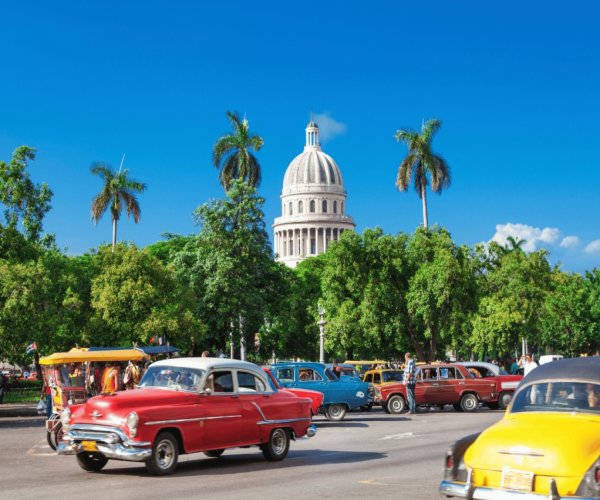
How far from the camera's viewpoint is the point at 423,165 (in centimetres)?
6275

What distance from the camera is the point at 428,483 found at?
1318 centimetres

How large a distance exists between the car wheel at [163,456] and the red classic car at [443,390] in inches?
663

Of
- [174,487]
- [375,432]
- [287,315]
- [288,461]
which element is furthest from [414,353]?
[174,487]

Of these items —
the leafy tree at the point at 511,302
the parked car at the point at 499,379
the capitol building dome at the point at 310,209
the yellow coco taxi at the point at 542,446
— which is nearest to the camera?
the yellow coco taxi at the point at 542,446

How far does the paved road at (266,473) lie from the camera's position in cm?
1234

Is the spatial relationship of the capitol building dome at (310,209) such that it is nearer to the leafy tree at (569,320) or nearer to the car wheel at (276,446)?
the leafy tree at (569,320)

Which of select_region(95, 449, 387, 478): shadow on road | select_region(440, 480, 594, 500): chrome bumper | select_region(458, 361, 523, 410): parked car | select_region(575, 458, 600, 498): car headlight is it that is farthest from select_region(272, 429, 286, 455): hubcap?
select_region(458, 361, 523, 410): parked car

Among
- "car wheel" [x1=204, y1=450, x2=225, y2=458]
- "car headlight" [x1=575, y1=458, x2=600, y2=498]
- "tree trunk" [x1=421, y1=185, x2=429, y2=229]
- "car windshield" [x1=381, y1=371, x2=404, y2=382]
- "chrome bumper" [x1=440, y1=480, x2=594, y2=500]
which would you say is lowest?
"car wheel" [x1=204, y1=450, x2=225, y2=458]

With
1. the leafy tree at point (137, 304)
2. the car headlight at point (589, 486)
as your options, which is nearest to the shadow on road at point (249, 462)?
the car headlight at point (589, 486)

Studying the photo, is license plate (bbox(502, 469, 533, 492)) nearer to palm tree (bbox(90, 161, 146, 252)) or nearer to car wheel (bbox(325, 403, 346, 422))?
car wheel (bbox(325, 403, 346, 422))

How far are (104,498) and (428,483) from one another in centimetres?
457

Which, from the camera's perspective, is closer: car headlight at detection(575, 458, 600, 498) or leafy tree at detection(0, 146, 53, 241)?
car headlight at detection(575, 458, 600, 498)

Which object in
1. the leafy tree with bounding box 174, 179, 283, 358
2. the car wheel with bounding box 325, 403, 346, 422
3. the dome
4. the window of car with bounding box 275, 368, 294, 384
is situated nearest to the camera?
the window of car with bounding box 275, 368, 294, 384

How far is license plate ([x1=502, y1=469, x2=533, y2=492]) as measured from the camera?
9156 mm
